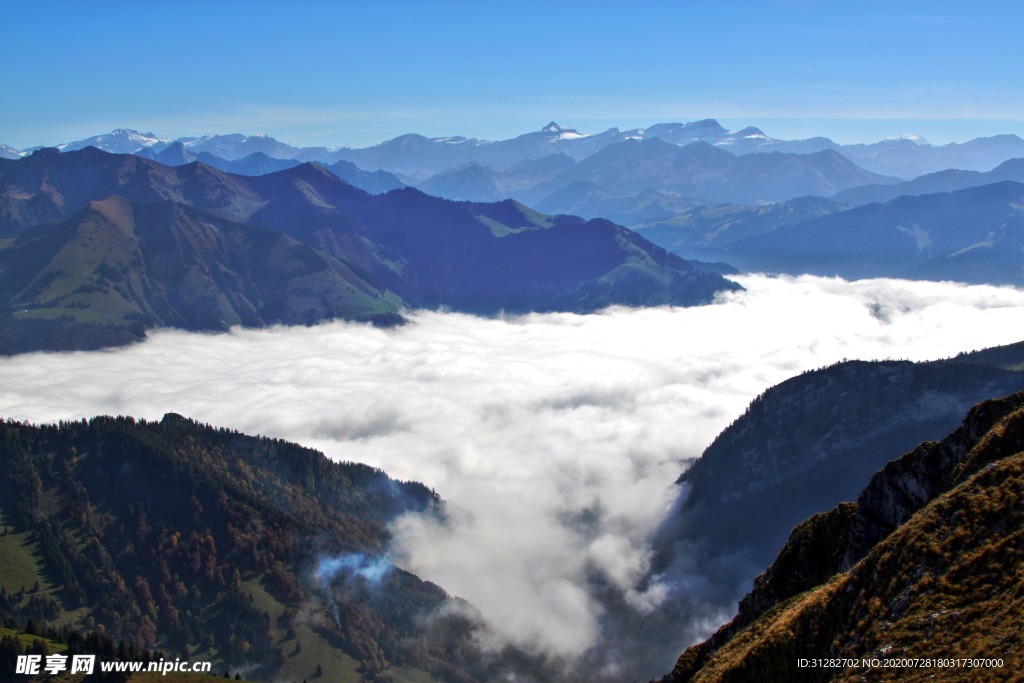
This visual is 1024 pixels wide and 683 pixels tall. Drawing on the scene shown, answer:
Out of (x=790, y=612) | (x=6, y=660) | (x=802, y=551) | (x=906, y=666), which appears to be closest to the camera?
(x=906, y=666)

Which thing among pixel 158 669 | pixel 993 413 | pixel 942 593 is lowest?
pixel 158 669

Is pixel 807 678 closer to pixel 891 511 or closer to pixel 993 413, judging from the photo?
pixel 891 511

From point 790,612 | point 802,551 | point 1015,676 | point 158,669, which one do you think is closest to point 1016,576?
point 1015,676

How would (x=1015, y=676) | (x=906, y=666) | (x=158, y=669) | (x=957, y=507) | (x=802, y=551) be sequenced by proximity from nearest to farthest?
1. (x=1015, y=676)
2. (x=906, y=666)
3. (x=957, y=507)
4. (x=802, y=551)
5. (x=158, y=669)

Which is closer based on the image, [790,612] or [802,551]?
[790,612]

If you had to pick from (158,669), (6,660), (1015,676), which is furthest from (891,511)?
(6,660)

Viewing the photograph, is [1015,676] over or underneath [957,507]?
underneath
